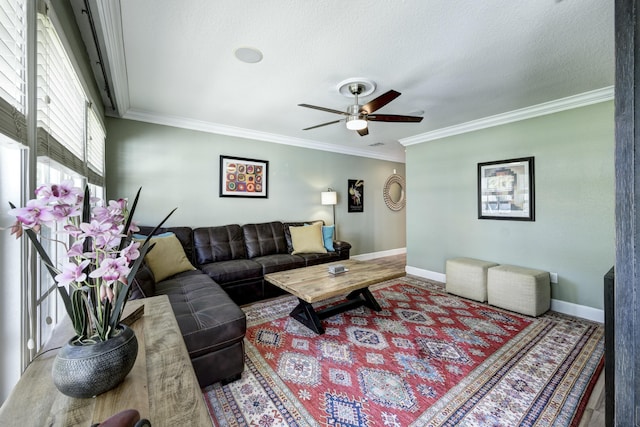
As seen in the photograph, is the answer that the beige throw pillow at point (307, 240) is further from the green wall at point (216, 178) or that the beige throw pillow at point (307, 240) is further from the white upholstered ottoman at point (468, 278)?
the white upholstered ottoman at point (468, 278)

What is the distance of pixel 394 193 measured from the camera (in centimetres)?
644

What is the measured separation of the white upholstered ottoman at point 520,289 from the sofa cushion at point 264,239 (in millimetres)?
2902

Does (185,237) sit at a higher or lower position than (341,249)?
higher

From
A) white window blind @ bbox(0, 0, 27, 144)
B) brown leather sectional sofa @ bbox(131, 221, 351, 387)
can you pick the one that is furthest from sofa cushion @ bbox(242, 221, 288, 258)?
white window blind @ bbox(0, 0, 27, 144)

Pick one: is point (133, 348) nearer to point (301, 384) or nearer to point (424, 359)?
point (301, 384)

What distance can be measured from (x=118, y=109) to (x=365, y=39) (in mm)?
2970

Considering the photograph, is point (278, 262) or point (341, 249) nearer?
point (278, 262)

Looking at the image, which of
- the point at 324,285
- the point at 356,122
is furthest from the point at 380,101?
the point at 324,285

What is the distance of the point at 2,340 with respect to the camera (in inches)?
35.2

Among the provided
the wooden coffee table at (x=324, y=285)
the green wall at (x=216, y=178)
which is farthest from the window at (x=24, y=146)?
the green wall at (x=216, y=178)

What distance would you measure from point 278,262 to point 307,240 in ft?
2.45

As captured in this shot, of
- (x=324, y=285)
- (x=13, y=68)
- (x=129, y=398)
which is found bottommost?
(x=324, y=285)

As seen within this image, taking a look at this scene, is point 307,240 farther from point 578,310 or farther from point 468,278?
point 578,310

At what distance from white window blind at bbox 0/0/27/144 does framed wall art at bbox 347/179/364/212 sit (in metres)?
4.90
